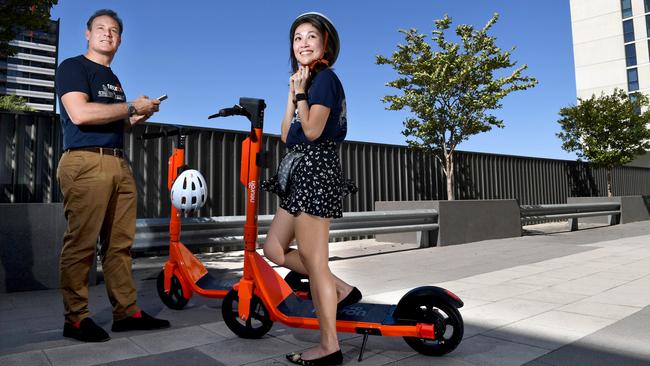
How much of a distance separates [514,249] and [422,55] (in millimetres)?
5939

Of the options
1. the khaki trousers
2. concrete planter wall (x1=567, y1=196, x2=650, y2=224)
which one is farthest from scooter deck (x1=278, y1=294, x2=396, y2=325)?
concrete planter wall (x1=567, y1=196, x2=650, y2=224)

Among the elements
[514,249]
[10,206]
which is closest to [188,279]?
[10,206]

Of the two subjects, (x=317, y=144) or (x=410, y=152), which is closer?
(x=317, y=144)

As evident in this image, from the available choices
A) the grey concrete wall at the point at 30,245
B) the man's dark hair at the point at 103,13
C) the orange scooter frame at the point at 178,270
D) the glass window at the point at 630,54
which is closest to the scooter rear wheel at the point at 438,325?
the orange scooter frame at the point at 178,270

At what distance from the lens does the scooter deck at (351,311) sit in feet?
8.36

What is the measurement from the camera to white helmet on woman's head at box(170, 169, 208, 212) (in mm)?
3521

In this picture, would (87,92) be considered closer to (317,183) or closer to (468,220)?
(317,183)

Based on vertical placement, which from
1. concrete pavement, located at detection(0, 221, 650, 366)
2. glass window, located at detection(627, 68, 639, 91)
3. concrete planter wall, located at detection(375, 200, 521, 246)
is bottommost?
concrete pavement, located at detection(0, 221, 650, 366)

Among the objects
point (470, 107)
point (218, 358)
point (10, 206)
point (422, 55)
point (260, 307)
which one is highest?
point (422, 55)

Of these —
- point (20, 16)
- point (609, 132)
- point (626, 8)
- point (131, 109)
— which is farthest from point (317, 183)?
point (626, 8)

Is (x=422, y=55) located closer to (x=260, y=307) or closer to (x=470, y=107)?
(x=470, y=107)

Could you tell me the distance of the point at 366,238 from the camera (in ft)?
35.4

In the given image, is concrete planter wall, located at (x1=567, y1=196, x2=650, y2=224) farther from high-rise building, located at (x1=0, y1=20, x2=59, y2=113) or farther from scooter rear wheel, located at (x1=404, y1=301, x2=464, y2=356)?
high-rise building, located at (x1=0, y1=20, x2=59, y2=113)

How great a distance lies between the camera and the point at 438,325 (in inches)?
101
